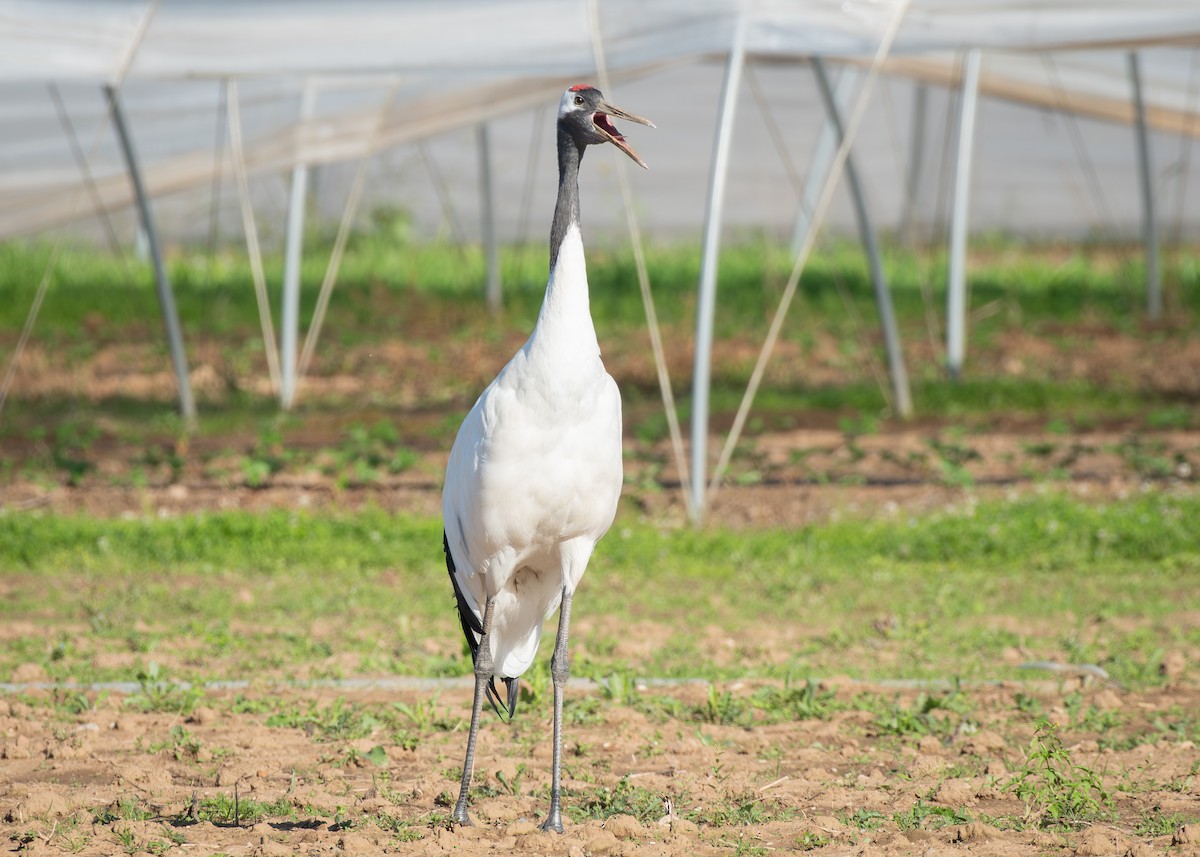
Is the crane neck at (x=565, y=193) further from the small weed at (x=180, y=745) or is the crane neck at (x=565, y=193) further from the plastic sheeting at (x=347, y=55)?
the plastic sheeting at (x=347, y=55)

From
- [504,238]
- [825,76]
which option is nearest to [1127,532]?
[825,76]

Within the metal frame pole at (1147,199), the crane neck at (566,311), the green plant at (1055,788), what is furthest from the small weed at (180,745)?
the metal frame pole at (1147,199)

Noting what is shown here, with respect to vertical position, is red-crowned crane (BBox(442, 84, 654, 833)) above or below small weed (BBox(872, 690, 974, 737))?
above

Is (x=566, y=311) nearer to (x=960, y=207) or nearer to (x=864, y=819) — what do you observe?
(x=864, y=819)

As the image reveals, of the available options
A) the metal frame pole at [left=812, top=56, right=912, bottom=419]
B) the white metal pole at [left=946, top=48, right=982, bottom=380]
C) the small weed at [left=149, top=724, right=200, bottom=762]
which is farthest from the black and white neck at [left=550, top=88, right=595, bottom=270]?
the white metal pole at [left=946, top=48, right=982, bottom=380]

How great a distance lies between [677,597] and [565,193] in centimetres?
360

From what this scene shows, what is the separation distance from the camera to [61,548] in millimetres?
8703

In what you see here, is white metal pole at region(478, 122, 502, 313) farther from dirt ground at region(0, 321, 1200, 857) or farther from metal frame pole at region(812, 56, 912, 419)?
dirt ground at region(0, 321, 1200, 857)

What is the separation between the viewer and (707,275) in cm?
898

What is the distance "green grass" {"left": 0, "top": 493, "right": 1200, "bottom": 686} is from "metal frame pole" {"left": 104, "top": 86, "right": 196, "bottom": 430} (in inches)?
109

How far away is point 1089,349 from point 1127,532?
6855 mm

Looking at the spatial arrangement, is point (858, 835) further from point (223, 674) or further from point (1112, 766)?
point (223, 674)

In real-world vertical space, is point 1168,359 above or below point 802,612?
above

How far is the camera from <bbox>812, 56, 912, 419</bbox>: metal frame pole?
10977 mm
